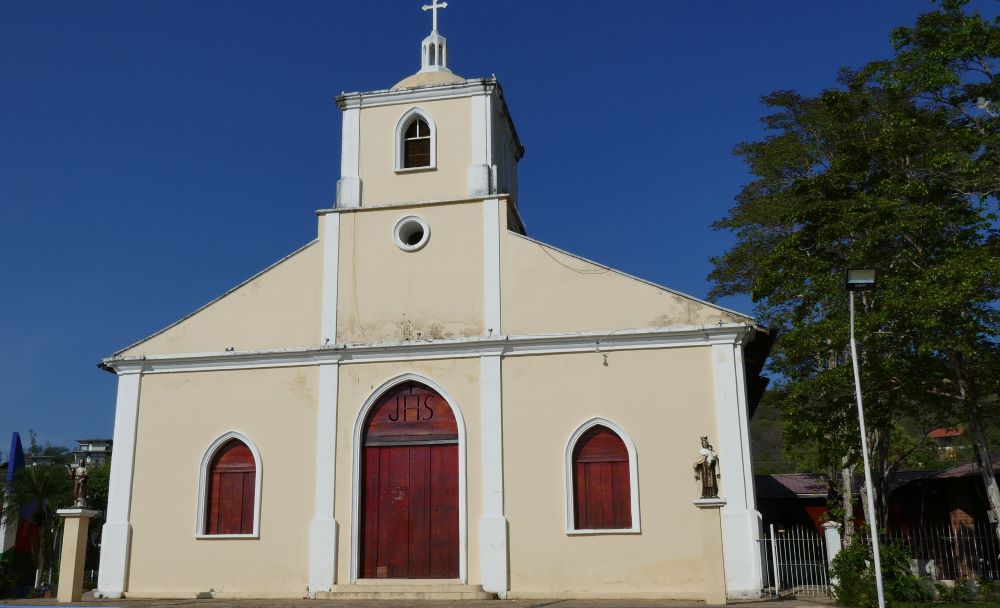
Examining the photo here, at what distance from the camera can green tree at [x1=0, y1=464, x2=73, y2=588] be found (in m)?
30.1

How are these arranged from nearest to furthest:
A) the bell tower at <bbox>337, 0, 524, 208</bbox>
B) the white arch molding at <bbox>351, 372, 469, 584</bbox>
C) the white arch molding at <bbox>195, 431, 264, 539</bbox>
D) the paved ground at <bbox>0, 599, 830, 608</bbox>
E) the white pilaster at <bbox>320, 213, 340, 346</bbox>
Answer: the paved ground at <bbox>0, 599, 830, 608</bbox>
the white arch molding at <bbox>351, 372, 469, 584</bbox>
the white arch molding at <bbox>195, 431, 264, 539</bbox>
the white pilaster at <bbox>320, 213, 340, 346</bbox>
the bell tower at <bbox>337, 0, 524, 208</bbox>

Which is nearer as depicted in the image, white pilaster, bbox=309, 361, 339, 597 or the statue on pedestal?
white pilaster, bbox=309, 361, 339, 597

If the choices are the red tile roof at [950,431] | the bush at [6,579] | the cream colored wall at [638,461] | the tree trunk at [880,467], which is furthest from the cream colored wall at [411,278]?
the bush at [6,579]

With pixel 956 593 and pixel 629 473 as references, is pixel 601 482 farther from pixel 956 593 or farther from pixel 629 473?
pixel 956 593

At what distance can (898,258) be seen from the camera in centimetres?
1780

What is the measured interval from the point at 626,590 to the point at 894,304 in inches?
280

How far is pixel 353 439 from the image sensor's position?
17.4 meters

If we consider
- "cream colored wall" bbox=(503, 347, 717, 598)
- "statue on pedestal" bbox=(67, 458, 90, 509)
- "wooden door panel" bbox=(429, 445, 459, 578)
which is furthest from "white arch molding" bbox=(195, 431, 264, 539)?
"cream colored wall" bbox=(503, 347, 717, 598)

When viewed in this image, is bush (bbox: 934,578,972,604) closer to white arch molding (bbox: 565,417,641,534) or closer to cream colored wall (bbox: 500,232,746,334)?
white arch molding (bbox: 565,417,641,534)

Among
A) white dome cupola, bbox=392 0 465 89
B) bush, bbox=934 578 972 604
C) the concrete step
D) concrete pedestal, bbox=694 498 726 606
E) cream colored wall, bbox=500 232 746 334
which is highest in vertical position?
white dome cupola, bbox=392 0 465 89

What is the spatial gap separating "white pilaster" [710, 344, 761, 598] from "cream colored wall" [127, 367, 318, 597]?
7798 mm

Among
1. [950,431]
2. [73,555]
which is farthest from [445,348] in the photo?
[950,431]

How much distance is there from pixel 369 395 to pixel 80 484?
6.06m

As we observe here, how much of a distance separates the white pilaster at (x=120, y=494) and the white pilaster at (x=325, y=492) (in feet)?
12.9
